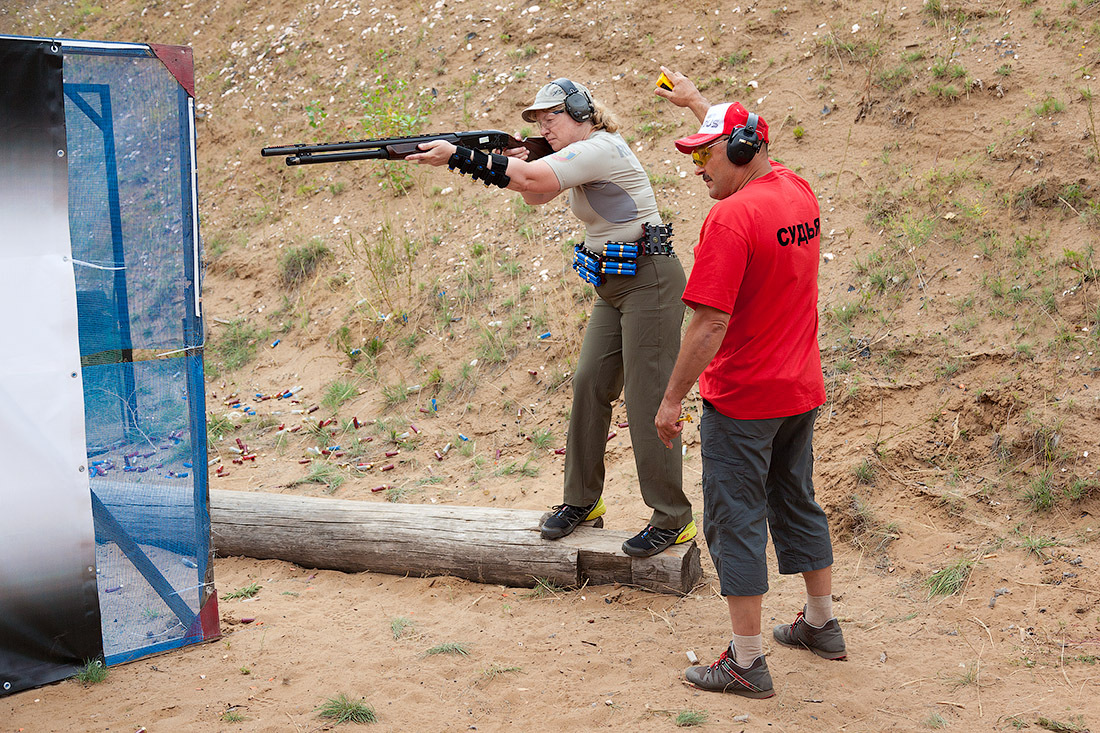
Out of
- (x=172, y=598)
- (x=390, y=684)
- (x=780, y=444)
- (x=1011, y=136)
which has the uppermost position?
(x=1011, y=136)

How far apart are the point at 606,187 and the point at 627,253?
0.33 m

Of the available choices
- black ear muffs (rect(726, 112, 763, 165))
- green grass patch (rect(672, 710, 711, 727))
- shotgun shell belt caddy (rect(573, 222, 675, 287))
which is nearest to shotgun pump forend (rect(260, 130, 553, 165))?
shotgun shell belt caddy (rect(573, 222, 675, 287))

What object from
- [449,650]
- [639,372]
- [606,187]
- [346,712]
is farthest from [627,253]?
[346,712]

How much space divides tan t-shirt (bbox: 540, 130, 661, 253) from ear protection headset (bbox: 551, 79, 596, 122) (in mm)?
111

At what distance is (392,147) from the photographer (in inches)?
172

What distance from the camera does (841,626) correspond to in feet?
13.6

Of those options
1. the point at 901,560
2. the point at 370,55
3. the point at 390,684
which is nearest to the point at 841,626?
the point at 901,560

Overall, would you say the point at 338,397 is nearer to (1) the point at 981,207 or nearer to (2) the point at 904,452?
(2) the point at 904,452

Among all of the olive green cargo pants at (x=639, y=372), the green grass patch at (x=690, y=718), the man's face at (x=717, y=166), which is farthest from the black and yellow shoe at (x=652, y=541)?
the man's face at (x=717, y=166)

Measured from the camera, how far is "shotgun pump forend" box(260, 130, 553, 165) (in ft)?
14.3

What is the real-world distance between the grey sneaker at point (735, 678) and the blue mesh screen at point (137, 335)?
94.3 inches

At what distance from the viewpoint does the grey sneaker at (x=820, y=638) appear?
3.79 meters

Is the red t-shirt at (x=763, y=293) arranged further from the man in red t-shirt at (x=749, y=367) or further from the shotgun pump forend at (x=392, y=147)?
the shotgun pump forend at (x=392, y=147)

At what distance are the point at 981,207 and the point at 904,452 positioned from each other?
7.34ft
